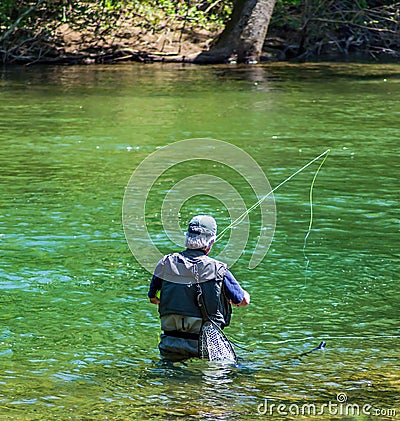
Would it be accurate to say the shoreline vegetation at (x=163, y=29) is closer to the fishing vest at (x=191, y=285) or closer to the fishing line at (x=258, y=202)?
the fishing line at (x=258, y=202)

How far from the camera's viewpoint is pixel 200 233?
663cm

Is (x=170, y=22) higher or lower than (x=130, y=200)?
higher

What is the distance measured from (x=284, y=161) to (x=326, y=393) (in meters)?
8.56

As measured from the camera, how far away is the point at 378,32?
3284cm

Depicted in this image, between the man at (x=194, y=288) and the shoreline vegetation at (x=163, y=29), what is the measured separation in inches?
913

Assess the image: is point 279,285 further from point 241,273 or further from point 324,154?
point 324,154

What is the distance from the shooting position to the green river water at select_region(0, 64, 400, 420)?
6457 millimetres

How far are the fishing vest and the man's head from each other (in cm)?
8

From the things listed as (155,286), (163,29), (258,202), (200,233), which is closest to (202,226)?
(200,233)

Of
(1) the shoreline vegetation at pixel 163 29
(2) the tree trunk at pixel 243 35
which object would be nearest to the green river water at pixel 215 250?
(2) the tree trunk at pixel 243 35

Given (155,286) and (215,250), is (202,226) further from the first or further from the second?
(215,250)

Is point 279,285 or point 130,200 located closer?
point 279,285

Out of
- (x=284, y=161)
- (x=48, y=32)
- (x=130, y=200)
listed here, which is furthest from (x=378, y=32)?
(x=130, y=200)

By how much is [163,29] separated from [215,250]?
21.6 m
